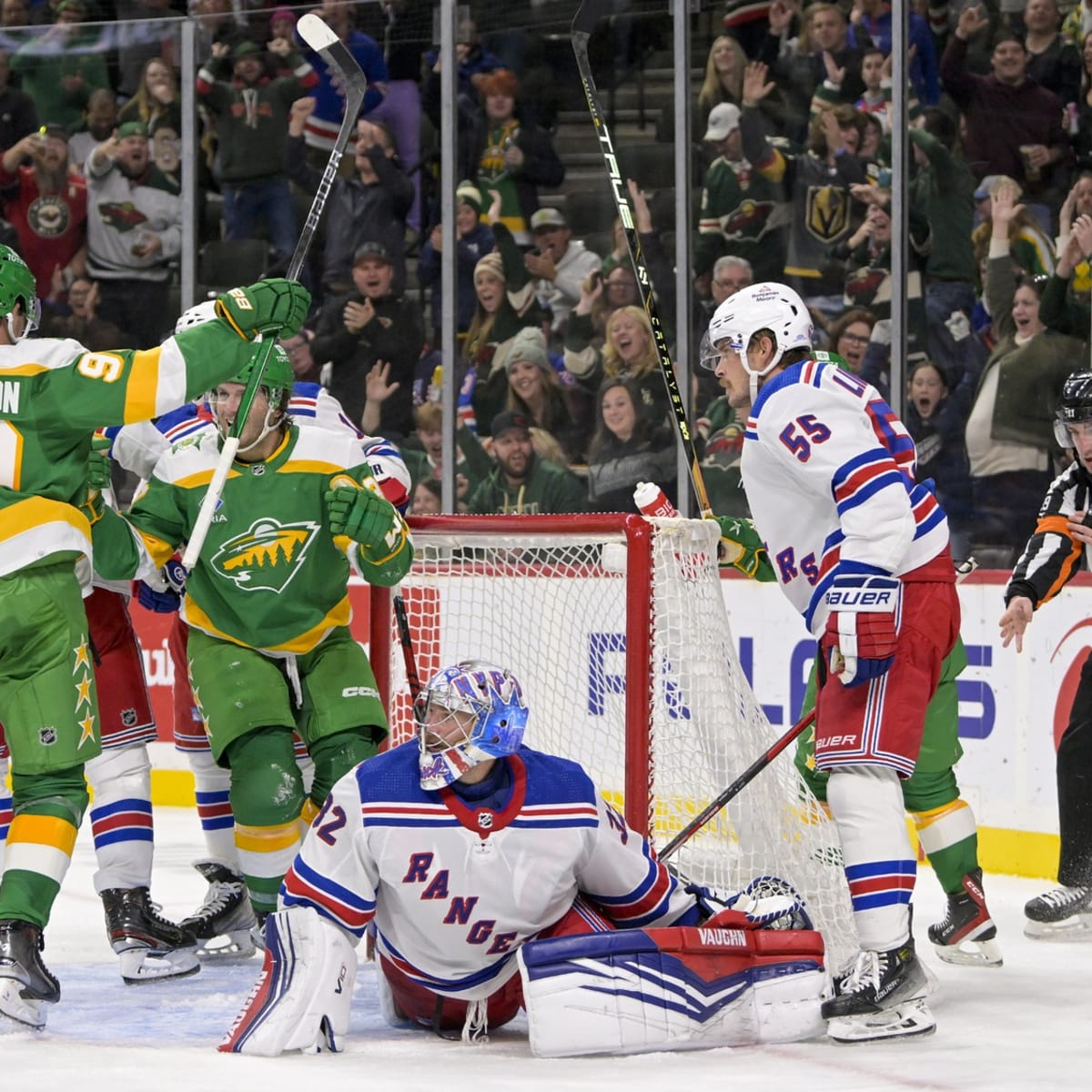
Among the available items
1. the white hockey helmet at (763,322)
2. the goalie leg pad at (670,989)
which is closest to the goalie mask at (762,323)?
the white hockey helmet at (763,322)

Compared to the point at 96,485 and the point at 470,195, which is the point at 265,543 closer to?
the point at 96,485

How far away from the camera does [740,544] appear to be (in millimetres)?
3781

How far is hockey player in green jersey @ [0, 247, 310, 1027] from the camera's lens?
317 centimetres

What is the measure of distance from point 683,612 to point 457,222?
3343 mm

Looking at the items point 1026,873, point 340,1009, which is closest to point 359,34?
point 1026,873

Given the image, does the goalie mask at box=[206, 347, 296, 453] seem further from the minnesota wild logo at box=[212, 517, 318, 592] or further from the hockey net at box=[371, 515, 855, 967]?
the hockey net at box=[371, 515, 855, 967]

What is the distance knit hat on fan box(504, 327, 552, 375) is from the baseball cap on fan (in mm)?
845

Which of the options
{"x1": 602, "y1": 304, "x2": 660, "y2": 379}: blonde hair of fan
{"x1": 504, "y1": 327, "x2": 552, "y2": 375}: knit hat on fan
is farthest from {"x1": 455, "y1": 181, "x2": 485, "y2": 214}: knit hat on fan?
{"x1": 602, "y1": 304, "x2": 660, "y2": 379}: blonde hair of fan

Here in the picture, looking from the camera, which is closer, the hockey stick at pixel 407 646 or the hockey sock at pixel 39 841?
the hockey sock at pixel 39 841

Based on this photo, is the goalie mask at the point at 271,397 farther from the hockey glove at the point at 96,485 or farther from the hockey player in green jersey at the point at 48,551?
the hockey player in green jersey at the point at 48,551

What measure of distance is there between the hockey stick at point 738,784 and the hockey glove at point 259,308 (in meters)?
1.12

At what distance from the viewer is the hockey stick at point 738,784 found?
3609mm

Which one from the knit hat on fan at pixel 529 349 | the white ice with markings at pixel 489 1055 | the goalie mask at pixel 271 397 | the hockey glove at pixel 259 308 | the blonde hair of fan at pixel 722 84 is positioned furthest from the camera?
the knit hat on fan at pixel 529 349

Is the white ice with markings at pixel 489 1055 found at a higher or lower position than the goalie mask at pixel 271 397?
lower
